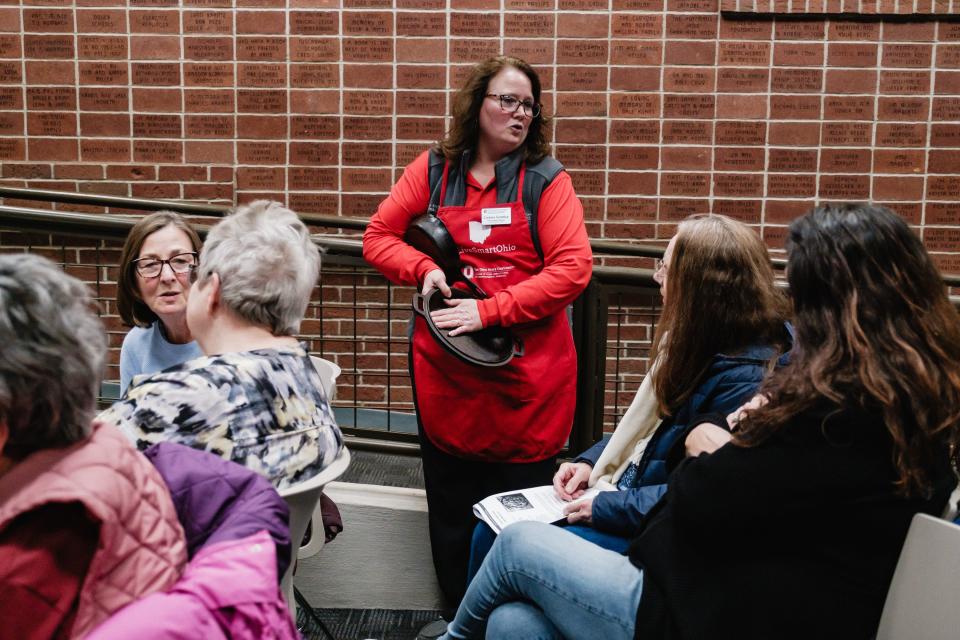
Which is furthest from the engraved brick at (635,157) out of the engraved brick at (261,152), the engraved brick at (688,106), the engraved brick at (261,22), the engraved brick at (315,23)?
the engraved brick at (261,22)

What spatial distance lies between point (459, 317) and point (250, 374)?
870mm

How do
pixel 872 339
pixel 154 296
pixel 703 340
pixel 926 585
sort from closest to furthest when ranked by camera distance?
pixel 926 585
pixel 872 339
pixel 703 340
pixel 154 296

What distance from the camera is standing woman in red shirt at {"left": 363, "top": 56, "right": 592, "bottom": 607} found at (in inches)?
91.8

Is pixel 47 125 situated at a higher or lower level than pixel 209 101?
lower

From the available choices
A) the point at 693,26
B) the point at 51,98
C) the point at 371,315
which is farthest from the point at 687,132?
the point at 51,98

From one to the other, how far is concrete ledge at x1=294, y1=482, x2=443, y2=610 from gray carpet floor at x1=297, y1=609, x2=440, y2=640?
3 cm

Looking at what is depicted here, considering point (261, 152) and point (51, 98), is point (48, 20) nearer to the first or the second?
point (51, 98)

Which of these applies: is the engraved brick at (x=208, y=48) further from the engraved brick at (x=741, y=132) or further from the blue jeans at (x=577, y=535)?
the blue jeans at (x=577, y=535)

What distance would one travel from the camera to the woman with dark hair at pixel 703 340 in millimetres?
1794

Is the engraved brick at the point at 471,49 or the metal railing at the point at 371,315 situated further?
the engraved brick at the point at 471,49

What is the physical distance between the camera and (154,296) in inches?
87.0

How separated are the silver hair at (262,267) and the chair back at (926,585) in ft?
3.46

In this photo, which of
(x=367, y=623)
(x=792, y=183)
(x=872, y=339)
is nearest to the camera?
(x=872, y=339)

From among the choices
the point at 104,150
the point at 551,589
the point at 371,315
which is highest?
the point at 104,150
